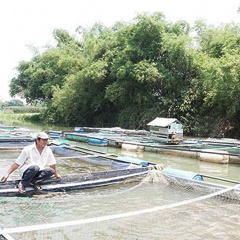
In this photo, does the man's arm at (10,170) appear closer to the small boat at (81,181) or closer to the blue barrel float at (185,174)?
the small boat at (81,181)

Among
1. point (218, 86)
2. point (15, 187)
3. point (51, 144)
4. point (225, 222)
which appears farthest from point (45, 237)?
point (218, 86)

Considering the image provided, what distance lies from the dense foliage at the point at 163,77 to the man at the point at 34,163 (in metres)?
13.6

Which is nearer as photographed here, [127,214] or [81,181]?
[127,214]

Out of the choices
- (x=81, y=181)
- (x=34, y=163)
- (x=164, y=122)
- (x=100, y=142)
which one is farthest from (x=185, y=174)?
(x=100, y=142)

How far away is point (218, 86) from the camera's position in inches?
710

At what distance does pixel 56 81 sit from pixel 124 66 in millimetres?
13739

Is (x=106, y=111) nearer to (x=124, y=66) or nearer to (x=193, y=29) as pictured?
(x=124, y=66)

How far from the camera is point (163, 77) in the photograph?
71.1 feet

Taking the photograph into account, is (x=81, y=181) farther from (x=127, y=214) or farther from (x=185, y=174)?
(x=127, y=214)

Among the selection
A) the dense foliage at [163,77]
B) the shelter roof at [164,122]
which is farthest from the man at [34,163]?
the dense foliage at [163,77]

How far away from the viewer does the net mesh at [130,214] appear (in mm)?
4258

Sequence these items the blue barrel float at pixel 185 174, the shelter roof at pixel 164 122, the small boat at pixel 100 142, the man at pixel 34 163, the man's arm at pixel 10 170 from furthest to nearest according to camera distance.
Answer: the small boat at pixel 100 142 < the shelter roof at pixel 164 122 < the blue barrel float at pixel 185 174 < the man at pixel 34 163 < the man's arm at pixel 10 170

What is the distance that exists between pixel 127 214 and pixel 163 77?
60.3ft

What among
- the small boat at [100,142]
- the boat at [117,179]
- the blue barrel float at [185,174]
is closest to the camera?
the boat at [117,179]
